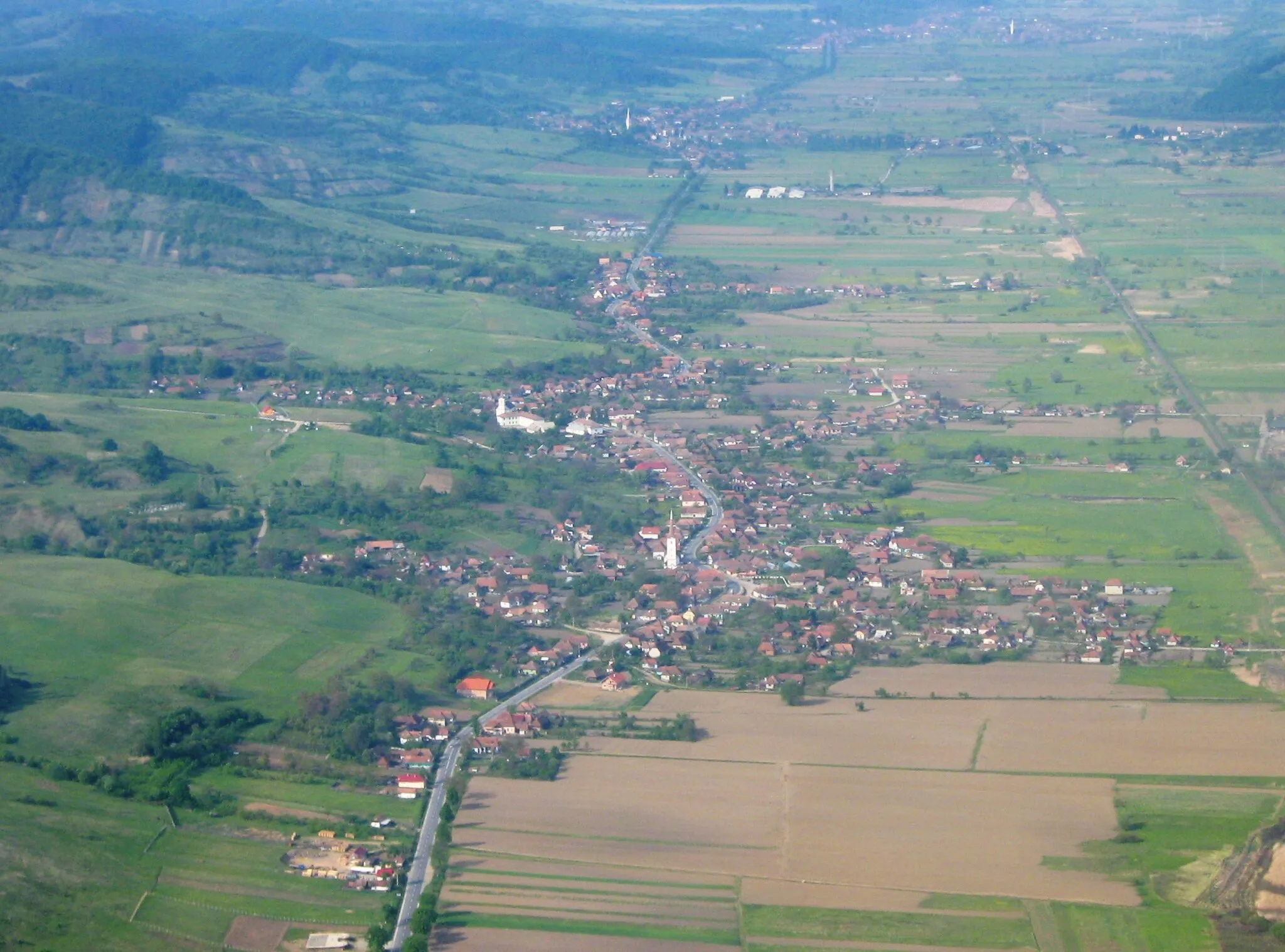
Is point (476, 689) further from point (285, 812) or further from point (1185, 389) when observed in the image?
point (1185, 389)

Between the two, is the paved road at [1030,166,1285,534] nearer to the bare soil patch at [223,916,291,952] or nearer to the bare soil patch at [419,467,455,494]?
the bare soil patch at [419,467,455,494]

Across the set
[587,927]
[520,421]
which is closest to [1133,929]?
[587,927]

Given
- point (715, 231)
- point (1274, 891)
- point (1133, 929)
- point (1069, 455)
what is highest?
point (1274, 891)

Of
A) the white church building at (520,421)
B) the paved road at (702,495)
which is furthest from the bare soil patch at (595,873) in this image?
the white church building at (520,421)

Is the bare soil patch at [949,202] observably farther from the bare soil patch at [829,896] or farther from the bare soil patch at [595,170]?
the bare soil patch at [829,896]

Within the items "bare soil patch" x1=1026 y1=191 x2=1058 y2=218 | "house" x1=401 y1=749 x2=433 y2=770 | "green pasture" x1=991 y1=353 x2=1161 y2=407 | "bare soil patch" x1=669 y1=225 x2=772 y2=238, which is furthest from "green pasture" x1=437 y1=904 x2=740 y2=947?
"bare soil patch" x1=1026 y1=191 x2=1058 y2=218

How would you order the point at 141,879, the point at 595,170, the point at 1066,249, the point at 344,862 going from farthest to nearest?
the point at 595,170 → the point at 1066,249 → the point at 344,862 → the point at 141,879
